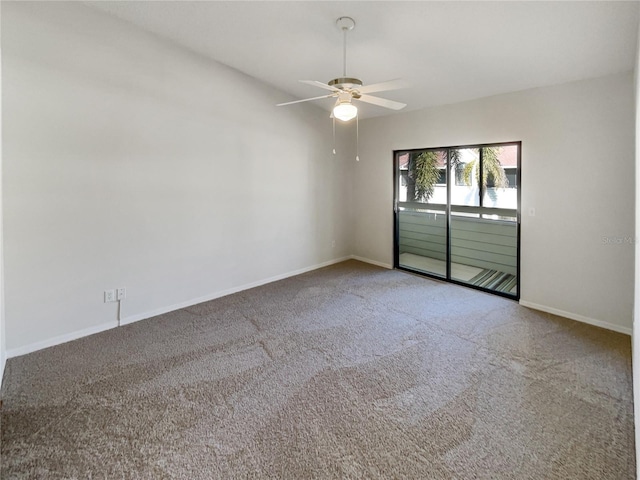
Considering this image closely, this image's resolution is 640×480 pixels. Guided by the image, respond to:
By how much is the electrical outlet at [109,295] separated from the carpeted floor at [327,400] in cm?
32

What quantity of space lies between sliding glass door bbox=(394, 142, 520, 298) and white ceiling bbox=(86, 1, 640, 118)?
0.97 meters

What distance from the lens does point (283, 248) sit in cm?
529

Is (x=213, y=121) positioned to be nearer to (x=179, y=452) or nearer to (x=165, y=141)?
(x=165, y=141)

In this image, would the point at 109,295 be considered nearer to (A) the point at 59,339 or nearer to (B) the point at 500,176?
(A) the point at 59,339

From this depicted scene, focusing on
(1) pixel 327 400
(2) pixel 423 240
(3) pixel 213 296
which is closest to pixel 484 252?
(2) pixel 423 240

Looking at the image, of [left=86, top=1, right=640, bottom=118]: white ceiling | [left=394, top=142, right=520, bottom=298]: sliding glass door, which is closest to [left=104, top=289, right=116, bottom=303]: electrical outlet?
[left=86, top=1, right=640, bottom=118]: white ceiling

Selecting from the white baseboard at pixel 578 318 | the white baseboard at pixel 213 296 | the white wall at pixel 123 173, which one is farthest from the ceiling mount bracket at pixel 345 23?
the white baseboard at pixel 578 318

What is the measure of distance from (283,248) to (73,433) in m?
3.52

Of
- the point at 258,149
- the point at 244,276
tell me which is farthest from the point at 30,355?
the point at 258,149

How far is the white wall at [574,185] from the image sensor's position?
3312 millimetres

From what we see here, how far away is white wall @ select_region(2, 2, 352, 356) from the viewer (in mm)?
2938

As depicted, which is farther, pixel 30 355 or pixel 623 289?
pixel 623 289

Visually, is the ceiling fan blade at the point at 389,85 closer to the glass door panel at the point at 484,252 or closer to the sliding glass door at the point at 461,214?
the sliding glass door at the point at 461,214

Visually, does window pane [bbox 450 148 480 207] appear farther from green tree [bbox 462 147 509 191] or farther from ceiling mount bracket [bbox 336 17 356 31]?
ceiling mount bracket [bbox 336 17 356 31]
